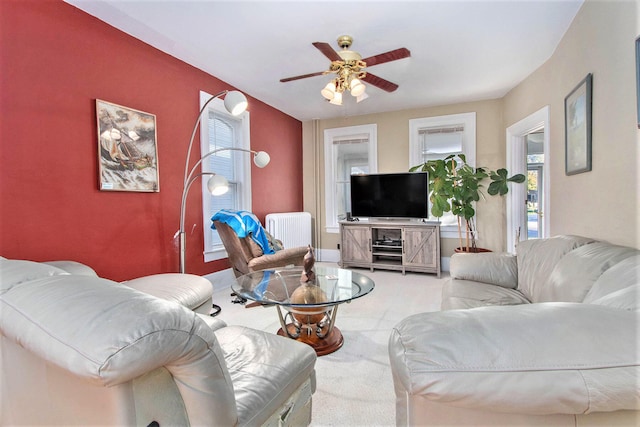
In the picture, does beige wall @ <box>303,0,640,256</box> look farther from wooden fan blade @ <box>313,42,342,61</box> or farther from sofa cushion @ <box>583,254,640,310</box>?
wooden fan blade @ <box>313,42,342,61</box>

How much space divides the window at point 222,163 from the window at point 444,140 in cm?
271

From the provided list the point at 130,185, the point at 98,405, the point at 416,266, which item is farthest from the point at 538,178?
the point at 98,405

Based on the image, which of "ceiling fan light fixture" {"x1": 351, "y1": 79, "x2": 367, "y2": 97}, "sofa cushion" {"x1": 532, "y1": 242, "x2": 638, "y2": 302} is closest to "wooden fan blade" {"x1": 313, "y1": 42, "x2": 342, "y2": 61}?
"ceiling fan light fixture" {"x1": 351, "y1": 79, "x2": 367, "y2": 97}

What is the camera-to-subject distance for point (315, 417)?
1.58 m

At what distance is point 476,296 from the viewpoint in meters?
2.00

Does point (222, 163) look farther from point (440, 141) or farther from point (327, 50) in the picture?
point (440, 141)

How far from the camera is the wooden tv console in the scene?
4.52m

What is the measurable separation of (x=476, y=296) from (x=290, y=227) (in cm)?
338

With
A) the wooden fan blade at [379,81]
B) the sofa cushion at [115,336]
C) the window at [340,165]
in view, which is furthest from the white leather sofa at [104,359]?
the window at [340,165]

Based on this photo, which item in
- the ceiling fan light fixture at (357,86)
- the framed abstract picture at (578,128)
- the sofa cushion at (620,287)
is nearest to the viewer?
the sofa cushion at (620,287)

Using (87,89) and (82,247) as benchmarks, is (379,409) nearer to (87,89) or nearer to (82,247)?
(82,247)

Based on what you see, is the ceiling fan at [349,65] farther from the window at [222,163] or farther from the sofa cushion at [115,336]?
the sofa cushion at [115,336]

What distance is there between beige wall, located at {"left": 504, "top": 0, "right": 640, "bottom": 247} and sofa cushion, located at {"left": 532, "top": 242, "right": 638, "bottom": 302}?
10.1 inches

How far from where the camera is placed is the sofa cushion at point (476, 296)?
6.31 ft
